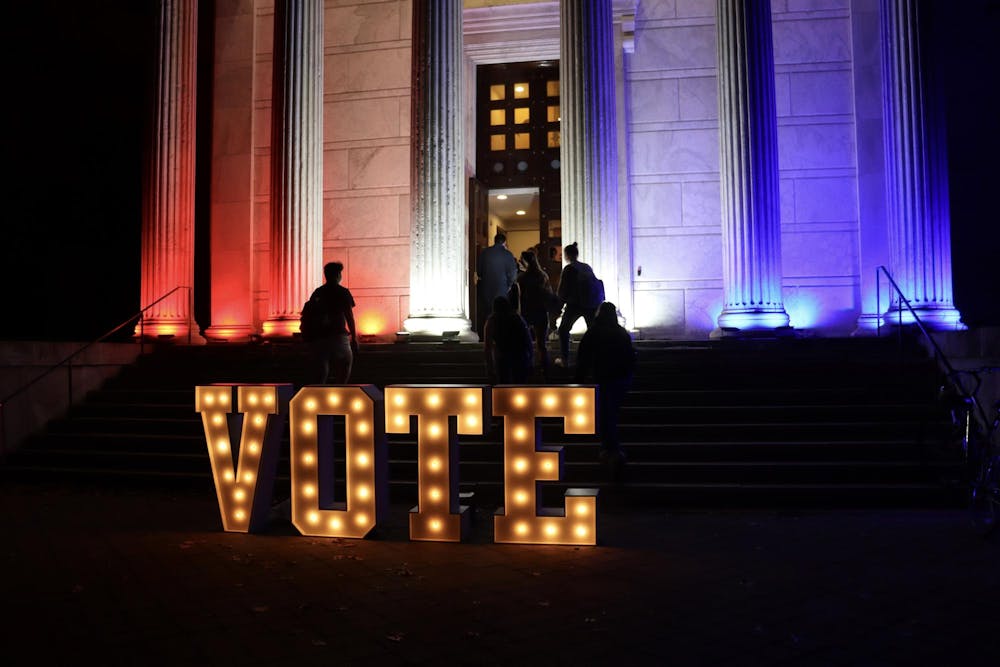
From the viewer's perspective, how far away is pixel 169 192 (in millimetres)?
15453

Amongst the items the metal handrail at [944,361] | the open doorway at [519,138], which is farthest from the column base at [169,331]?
the metal handrail at [944,361]

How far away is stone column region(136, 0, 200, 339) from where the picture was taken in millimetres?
15344

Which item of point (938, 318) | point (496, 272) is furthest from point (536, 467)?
point (938, 318)

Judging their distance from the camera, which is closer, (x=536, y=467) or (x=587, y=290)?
(x=536, y=467)

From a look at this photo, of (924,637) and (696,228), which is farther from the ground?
(696,228)

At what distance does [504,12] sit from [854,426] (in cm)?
1241

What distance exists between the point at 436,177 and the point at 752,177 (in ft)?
18.7

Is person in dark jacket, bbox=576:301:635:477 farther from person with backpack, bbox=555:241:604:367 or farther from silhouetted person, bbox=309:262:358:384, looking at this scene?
silhouetted person, bbox=309:262:358:384

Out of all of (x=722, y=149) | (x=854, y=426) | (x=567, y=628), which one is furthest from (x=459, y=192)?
(x=567, y=628)

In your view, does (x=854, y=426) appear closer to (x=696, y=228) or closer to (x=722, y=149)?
(x=722, y=149)

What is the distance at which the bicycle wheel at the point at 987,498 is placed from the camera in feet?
20.6

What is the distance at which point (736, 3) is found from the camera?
13.4 meters

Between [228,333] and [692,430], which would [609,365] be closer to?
[692,430]

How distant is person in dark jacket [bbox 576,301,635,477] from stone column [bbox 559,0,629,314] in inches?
212
